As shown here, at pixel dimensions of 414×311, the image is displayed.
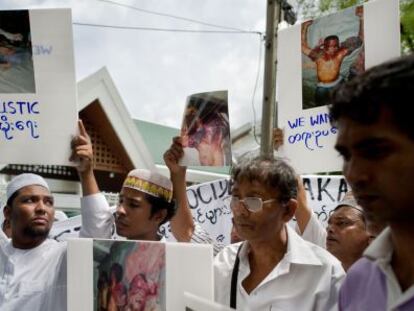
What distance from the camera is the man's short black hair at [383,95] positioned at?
1017mm

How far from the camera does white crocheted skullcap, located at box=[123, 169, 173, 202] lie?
7.89ft

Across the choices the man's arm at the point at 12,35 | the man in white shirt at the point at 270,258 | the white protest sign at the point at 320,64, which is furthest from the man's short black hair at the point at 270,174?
the man's arm at the point at 12,35

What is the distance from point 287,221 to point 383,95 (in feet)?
2.91

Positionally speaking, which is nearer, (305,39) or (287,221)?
(287,221)

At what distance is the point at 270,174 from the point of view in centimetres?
181

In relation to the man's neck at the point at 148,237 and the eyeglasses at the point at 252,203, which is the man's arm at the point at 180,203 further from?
the eyeglasses at the point at 252,203

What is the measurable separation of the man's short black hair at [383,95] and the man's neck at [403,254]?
0.67 feet

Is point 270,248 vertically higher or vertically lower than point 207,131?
lower

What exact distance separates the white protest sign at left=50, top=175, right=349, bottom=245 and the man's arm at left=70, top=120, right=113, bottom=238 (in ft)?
5.32

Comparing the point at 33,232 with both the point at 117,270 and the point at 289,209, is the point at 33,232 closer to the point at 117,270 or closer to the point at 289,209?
the point at 117,270

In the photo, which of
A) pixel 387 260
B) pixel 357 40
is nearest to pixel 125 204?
pixel 357 40

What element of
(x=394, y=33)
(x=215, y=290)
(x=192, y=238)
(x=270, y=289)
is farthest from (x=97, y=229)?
(x=394, y=33)

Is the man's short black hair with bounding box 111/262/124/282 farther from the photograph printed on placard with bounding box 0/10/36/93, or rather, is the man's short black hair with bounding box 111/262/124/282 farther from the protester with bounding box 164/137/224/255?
the photograph printed on placard with bounding box 0/10/36/93

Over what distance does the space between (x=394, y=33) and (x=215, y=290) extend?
1.24 m
